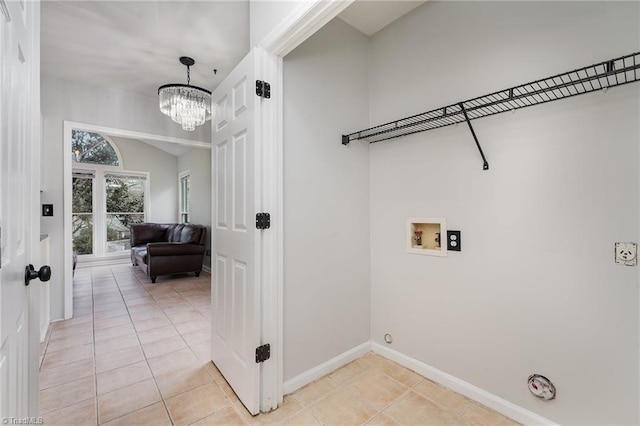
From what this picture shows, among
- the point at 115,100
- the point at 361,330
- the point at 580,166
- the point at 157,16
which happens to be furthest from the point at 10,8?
the point at 115,100

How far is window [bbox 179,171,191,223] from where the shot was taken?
22.3 feet

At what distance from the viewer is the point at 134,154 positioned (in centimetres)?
674

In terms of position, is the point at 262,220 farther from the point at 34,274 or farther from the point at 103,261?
the point at 103,261

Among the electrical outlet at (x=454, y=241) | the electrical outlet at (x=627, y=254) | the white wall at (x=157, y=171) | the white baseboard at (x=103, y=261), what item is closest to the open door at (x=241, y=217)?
the electrical outlet at (x=454, y=241)

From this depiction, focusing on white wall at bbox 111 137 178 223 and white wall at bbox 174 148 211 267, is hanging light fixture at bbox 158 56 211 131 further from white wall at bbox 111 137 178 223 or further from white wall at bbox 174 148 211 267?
white wall at bbox 111 137 178 223

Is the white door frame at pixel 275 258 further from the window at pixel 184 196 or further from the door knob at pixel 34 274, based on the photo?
the window at pixel 184 196

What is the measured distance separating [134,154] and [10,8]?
704cm

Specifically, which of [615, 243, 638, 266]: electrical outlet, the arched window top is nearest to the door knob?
[615, 243, 638, 266]: electrical outlet

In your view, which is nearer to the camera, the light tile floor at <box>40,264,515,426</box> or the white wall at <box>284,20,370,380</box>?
the light tile floor at <box>40,264,515,426</box>

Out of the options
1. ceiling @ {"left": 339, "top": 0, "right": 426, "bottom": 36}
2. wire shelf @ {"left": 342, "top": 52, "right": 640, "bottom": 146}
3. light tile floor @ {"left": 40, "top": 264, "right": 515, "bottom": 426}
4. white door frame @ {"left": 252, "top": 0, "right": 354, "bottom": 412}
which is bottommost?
light tile floor @ {"left": 40, "top": 264, "right": 515, "bottom": 426}

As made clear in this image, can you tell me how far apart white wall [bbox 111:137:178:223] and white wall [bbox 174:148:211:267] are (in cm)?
101

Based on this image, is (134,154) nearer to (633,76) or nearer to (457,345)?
(457,345)

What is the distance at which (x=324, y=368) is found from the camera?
6.48ft

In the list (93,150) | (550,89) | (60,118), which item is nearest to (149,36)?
(60,118)
